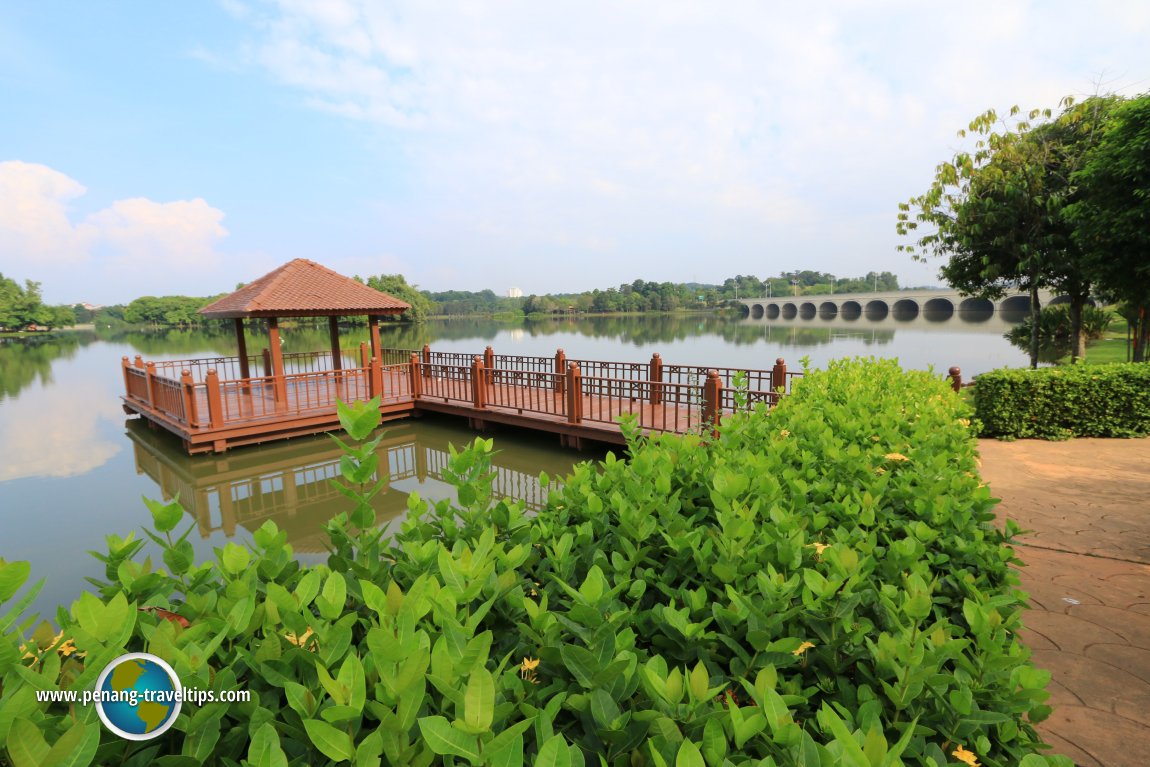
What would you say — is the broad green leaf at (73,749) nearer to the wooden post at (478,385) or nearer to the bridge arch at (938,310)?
the wooden post at (478,385)

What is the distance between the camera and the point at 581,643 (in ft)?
4.25

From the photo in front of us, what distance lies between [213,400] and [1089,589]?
11798 millimetres

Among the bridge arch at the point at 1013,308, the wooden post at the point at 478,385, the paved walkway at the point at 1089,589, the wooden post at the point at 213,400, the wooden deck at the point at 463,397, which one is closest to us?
the paved walkway at the point at 1089,589

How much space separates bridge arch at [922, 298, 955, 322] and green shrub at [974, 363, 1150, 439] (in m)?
60.5

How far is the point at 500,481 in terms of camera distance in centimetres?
880

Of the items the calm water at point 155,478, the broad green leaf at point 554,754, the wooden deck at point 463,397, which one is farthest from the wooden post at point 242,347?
the broad green leaf at point 554,754

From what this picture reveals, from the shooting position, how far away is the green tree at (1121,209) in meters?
8.99

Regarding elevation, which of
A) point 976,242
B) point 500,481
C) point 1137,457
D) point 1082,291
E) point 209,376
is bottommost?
point 500,481

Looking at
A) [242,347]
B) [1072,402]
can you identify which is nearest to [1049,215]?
[1072,402]

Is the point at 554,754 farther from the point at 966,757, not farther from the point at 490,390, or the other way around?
the point at 490,390

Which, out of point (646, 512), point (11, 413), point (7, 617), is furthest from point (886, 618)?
point (11, 413)

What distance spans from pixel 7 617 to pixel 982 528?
112 inches

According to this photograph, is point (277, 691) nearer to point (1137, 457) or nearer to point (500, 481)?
point (500, 481)

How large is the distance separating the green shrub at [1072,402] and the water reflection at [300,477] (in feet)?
→ 21.9
